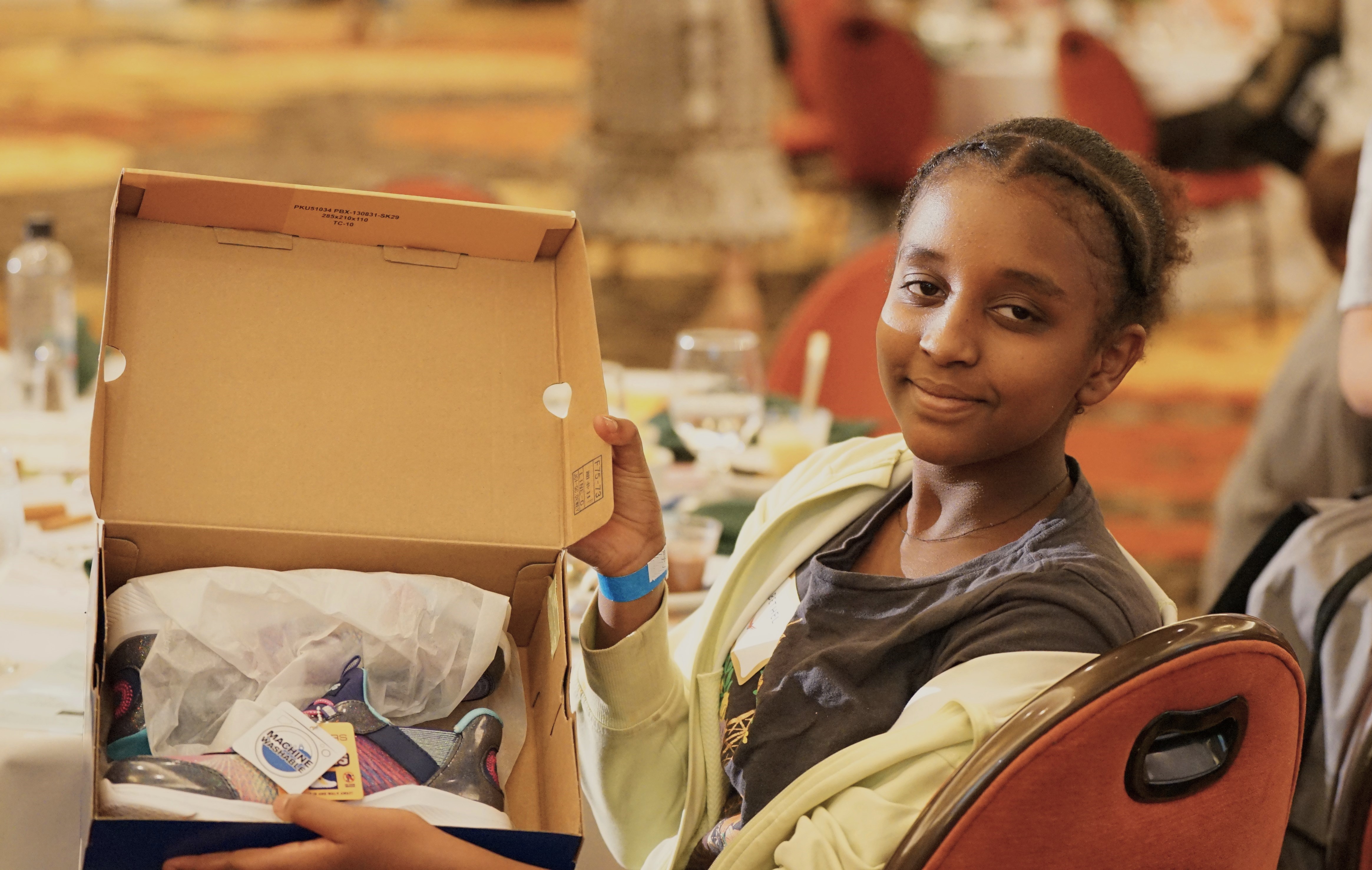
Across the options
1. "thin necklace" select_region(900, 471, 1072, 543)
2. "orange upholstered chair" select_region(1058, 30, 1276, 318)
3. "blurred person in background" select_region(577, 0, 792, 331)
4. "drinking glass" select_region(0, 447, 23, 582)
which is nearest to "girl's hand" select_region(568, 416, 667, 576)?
"thin necklace" select_region(900, 471, 1072, 543)

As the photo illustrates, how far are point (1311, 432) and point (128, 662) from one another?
1799 mm

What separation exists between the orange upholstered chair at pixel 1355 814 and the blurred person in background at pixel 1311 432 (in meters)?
0.81

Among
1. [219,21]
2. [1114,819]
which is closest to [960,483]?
[1114,819]

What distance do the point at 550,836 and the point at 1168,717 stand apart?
15.2 inches

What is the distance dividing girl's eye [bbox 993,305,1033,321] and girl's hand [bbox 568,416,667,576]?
30 centimetres

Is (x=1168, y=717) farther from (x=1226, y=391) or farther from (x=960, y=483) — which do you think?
(x=1226, y=391)

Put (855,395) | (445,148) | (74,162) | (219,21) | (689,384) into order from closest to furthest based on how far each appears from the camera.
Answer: (689,384), (855,395), (74,162), (445,148), (219,21)

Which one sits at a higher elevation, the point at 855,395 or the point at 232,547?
the point at 232,547

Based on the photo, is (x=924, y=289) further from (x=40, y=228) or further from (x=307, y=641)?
(x=40, y=228)

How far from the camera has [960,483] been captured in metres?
1.03

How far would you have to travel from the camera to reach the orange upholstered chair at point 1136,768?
0.78 meters

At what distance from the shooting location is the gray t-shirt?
0.88 m

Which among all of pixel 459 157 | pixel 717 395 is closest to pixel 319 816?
pixel 717 395

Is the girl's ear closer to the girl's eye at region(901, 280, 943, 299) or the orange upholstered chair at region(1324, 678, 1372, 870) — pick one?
the girl's eye at region(901, 280, 943, 299)
